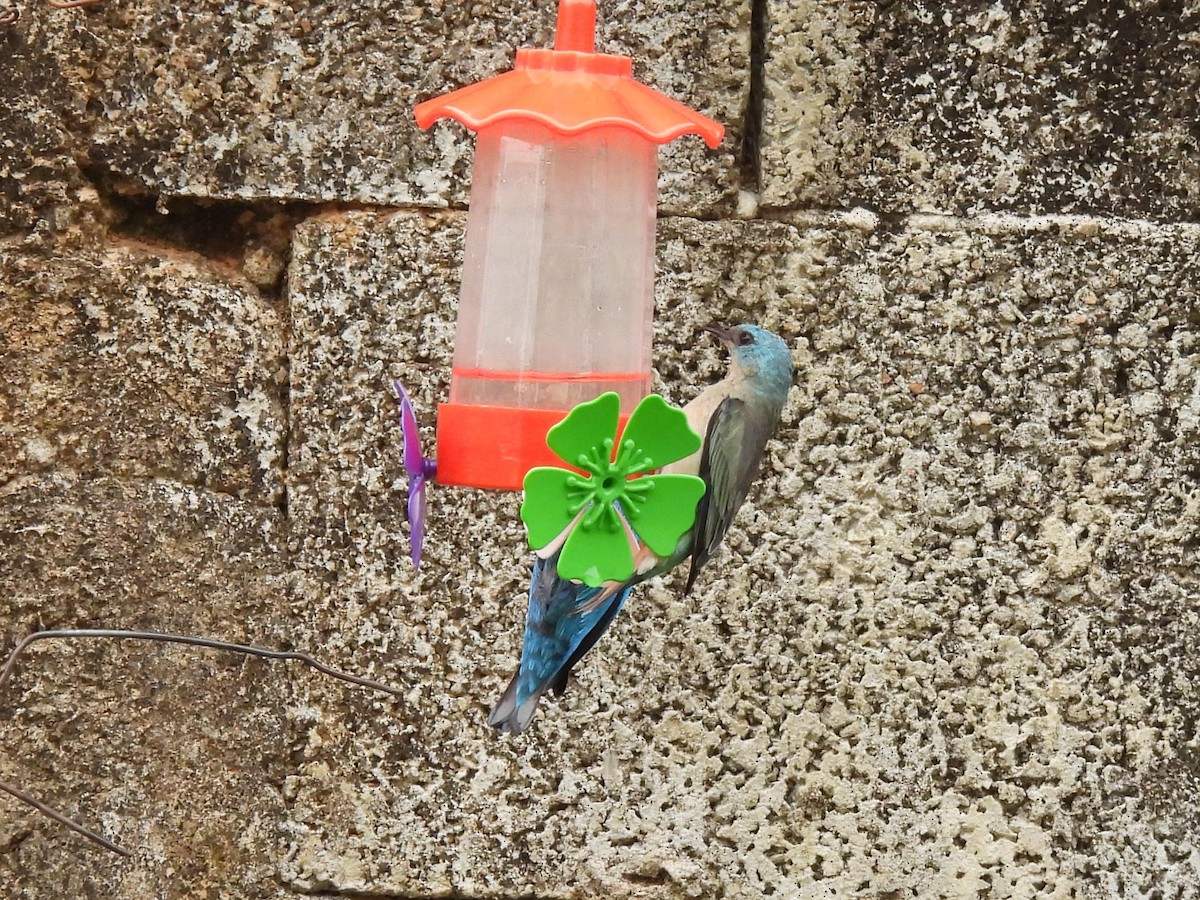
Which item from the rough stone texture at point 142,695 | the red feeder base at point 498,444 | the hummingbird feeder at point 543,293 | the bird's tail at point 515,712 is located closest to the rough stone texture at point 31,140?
the rough stone texture at point 142,695

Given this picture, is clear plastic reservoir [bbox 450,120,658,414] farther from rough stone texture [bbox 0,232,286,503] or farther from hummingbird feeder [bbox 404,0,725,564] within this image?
rough stone texture [bbox 0,232,286,503]

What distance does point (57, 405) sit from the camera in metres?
1.97

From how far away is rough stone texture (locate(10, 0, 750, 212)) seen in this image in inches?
76.5

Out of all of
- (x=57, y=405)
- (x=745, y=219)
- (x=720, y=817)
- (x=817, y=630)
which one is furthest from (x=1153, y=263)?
(x=57, y=405)

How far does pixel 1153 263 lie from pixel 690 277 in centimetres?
71

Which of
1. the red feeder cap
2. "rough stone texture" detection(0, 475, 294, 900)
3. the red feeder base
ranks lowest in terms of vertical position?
"rough stone texture" detection(0, 475, 294, 900)

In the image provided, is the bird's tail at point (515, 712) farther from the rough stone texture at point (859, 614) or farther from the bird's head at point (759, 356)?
the bird's head at point (759, 356)

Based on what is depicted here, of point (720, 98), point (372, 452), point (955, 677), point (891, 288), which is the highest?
point (720, 98)

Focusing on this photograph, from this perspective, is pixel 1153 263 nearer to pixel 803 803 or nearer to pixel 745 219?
pixel 745 219

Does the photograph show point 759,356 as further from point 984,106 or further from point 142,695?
point 142,695

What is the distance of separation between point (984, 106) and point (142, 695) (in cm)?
158

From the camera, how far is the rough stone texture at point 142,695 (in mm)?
1955

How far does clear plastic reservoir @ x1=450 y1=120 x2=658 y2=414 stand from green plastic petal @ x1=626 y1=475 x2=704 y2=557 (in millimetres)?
179

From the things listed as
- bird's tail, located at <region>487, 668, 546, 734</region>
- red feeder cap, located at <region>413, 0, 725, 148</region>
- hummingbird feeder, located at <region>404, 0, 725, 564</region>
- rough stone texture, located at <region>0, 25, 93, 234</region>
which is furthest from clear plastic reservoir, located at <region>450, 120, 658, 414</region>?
rough stone texture, located at <region>0, 25, 93, 234</region>
